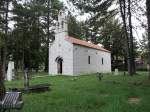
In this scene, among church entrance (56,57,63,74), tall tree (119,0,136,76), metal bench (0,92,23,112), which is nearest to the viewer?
metal bench (0,92,23,112)

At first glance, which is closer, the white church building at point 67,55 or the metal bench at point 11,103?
the metal bench at point 11,103

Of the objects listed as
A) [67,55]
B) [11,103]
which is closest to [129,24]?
[67,55]

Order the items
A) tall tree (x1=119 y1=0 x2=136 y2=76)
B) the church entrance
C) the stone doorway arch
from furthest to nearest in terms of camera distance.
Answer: the church entrance → the stone doorway arch → tall tree (x1=119 y1=0 x2=136 y2=76)

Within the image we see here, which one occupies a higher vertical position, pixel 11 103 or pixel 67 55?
pixel 67 55

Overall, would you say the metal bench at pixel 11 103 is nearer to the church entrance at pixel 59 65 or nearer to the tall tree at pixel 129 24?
the tall tree at pixel 129 24

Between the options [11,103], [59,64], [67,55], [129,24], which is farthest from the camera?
[59,64]

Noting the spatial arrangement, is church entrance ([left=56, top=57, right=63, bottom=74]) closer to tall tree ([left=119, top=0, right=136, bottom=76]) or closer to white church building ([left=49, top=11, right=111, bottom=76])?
white church building ([left=49, top=11, right=111, bottom=76])

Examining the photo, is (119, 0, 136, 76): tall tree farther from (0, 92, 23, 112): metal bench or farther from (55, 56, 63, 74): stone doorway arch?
(0, 92, 23, 112): metal bench

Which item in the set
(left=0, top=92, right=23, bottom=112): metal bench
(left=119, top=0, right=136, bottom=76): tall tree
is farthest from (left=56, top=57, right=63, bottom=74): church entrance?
(left=0, top=92, right=23, bottom=112): metal bench

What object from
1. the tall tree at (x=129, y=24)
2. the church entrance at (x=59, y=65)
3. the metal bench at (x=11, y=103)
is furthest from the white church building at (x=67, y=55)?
the metal bench at (x=11, y=103)

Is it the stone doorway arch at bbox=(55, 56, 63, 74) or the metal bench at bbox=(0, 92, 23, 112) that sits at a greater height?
the stone doorway arch at bbox=(55, 56, 63, 74)

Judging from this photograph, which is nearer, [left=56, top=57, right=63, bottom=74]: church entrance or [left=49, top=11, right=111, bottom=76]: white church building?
[left=49, top=11, right=111, bottom=76]: white church building

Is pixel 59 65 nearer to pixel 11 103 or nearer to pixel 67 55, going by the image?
pixel 67 55

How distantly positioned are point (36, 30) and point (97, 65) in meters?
14.9
